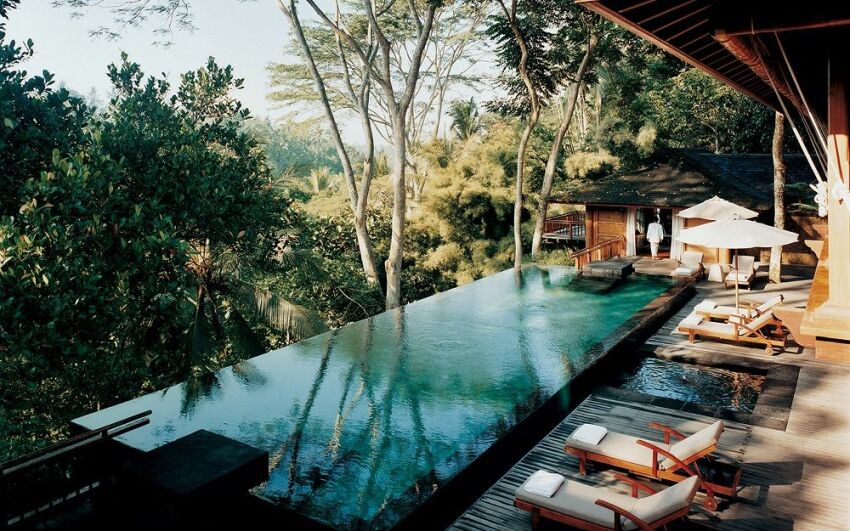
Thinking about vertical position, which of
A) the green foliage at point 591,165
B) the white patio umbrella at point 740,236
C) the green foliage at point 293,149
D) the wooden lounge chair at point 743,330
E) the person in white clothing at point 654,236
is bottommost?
the wooden lounge chair at point 743,330

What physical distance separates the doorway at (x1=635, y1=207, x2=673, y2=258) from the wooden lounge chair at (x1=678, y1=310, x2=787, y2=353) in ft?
29.3

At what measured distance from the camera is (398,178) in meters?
20.3

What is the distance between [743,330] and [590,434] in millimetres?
5415

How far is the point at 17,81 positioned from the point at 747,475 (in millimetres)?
10305

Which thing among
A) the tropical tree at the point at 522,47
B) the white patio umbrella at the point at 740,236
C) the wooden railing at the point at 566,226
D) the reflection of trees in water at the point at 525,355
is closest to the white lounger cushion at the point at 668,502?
the reflection of trees in water at the point at 525,355

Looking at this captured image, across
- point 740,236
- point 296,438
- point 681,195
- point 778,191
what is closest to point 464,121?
point 681,195

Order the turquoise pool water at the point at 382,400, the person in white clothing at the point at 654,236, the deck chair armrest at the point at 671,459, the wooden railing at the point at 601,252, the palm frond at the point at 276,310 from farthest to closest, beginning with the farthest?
1. the person in white clothing at the point at 654,236
2. the wooden railing at the point at 601,252
3. the palm frond at the point at 276,310
4. the turquoise pool water at the point at 382,400
5. the deck chair armrest at the point at 671,459

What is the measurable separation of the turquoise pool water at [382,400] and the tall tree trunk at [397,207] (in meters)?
6.65

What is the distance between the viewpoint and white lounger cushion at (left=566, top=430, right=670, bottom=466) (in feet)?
20.2

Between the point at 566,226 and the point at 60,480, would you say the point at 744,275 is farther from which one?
the point at 60,480

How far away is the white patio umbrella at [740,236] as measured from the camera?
10.3 m

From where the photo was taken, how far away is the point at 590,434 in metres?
6.48

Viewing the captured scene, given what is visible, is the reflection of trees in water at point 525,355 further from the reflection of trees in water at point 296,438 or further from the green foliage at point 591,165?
the green foliage at point 591,165

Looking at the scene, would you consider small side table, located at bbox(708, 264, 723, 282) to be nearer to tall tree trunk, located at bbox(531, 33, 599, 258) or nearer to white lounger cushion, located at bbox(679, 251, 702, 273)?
white lounger cushion, located at bbox(679, 251, 702, 273)
